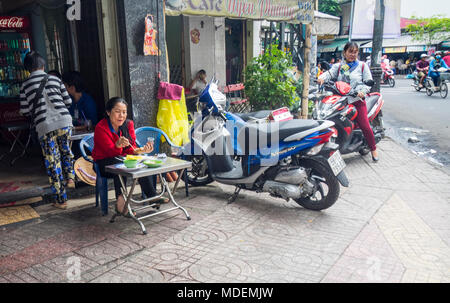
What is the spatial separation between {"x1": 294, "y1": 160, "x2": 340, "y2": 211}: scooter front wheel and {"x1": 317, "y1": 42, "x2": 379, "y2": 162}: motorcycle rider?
233 cm

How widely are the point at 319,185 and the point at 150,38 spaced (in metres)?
3.09

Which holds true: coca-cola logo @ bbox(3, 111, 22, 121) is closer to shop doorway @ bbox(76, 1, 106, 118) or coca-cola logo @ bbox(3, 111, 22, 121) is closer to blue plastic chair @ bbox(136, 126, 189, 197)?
shop doorway @ bbox(76, 1, 106, 118)

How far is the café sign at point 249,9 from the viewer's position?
17.5 feet

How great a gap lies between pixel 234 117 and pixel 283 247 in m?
1.93

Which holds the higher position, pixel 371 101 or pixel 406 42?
pixel 406 42

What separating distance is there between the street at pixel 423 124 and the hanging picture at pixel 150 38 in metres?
5.05

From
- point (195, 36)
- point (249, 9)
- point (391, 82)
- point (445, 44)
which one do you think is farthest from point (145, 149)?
point (445, 44)

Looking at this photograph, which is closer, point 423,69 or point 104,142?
point 104,142

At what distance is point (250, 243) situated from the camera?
378 centimetres

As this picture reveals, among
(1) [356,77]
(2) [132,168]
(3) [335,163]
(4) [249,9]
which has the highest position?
(4) [249,9]

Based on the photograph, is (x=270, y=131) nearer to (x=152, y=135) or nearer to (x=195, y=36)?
(x=152, y=135)

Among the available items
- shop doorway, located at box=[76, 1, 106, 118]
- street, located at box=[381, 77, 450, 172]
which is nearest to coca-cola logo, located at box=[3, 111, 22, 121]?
shop doorway, located at box=[76, 1, 106, 118]

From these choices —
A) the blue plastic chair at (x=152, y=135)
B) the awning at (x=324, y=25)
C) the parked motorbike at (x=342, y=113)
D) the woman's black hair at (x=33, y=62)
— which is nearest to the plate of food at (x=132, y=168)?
the blue plastic chair at (x=152, y=135)
